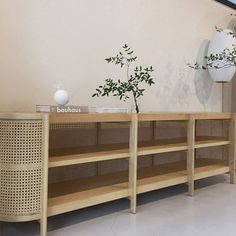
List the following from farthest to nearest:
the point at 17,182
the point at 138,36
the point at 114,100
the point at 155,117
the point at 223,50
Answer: the point at 223,50 → the point at 138,36 → the point at 114,100 → the point at 155,117 → the point at 17,182

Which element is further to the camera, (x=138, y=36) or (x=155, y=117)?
(x=138, y=36)

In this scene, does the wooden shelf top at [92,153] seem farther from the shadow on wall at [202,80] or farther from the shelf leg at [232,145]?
the shadow on wall at [202,80]

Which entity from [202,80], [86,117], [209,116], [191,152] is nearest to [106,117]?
[86,117]

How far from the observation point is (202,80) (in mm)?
3871

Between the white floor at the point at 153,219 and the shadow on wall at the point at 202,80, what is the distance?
1.40 meters

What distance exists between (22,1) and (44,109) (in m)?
0.81

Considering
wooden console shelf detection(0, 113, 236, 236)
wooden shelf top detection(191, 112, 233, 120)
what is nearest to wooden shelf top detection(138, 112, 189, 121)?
wooden console shelf detection(0, 113, 236, 236)

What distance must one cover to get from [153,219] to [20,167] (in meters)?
0.92

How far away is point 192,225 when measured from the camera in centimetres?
207

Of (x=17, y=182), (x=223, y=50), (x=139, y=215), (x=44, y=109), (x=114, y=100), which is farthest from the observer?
(x=223, y=50)

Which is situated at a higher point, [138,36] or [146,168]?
[138,36]

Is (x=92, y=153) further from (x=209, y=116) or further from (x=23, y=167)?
(x=209, y=116)

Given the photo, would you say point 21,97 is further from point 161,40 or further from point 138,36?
point 161,40

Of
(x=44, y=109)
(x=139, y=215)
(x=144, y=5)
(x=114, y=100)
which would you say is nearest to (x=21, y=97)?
(x=44, y=109)
